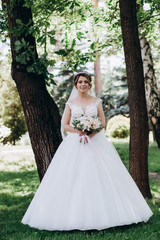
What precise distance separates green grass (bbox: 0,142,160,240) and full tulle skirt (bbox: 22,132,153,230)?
127mm

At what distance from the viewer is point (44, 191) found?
437cm

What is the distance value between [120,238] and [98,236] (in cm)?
29

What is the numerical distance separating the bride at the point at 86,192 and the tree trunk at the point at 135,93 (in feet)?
4.02

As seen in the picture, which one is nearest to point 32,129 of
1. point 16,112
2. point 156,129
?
point 156,129

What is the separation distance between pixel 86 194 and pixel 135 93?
2.45 m

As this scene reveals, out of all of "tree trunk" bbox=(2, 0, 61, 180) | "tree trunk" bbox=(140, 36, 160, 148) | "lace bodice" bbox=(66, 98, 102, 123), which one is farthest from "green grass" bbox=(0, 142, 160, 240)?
"tree trunk" bbox=(140, 36, 160, 148)

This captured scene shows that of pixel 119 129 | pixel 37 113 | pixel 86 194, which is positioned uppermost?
pixel 37 113

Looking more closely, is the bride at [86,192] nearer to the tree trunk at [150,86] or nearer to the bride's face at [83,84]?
the bride's face at [83,84]

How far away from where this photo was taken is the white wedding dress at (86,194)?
13.1 feet

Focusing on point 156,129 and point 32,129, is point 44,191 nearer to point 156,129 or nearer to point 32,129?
point 32,129

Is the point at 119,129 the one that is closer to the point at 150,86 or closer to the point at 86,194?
the point at 150,86

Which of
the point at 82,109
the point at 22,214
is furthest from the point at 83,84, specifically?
the point at 22,214

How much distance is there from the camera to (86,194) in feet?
13.4

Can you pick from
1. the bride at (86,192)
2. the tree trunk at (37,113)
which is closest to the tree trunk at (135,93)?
the bride at (86,192)
